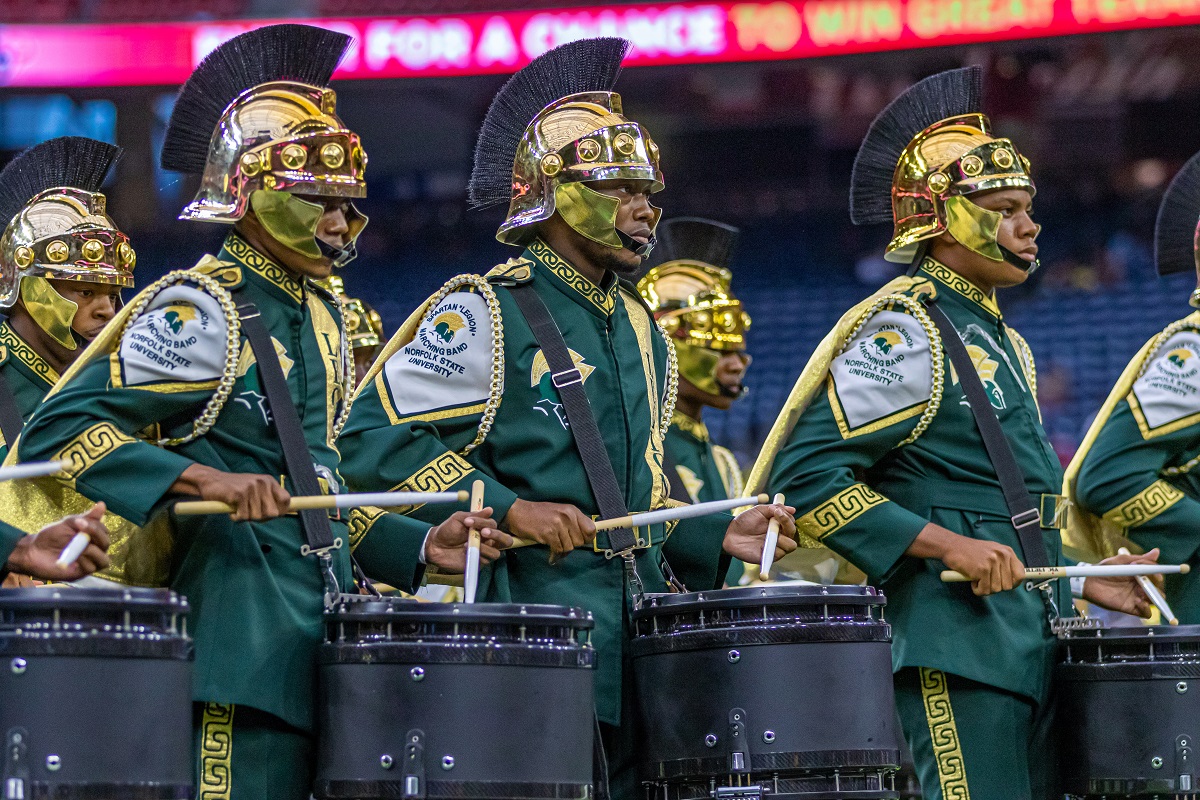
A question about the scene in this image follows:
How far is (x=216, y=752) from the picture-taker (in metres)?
4.29

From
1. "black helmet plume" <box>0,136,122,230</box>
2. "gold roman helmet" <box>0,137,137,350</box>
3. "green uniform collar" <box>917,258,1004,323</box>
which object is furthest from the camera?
"black helmet plume" <box>0,136,122,230</box>

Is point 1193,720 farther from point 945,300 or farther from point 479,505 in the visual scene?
point 479,505

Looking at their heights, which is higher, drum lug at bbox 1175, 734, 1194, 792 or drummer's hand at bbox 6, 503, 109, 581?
drummer's hand at bbox 6, 503, 109, 581

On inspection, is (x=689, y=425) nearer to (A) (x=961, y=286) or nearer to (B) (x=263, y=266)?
(A) (x=961, y=286)

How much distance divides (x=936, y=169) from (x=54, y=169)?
2.99 metres

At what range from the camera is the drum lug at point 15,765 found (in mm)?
3625

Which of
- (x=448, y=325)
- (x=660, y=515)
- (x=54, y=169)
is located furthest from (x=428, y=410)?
(x=54, y=169)

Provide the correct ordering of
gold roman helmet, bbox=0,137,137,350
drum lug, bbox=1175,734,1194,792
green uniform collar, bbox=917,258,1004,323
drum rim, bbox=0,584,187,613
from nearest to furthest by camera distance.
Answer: drum rim, bbox=0,584,187,613, drum lug, bbox=1175,734,1194,792, green uniform collar, bbox=917,258,1004,323, gold roman helmet, bbox=0,137,137,350

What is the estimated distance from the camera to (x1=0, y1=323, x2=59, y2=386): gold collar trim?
256 inches

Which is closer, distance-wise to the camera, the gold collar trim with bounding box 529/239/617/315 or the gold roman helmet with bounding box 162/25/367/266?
the gold roman helmet with bounding box 162/25/367/266

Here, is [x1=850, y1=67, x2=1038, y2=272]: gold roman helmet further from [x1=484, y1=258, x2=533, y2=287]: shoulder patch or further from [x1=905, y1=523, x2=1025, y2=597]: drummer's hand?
[x1=484, y1=258, x2=533, y2=287]: shoulder patch

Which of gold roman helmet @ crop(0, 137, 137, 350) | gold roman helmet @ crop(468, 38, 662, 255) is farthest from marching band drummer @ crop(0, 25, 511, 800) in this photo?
gold roman helmet @ crop(0, 137, 137, 350)

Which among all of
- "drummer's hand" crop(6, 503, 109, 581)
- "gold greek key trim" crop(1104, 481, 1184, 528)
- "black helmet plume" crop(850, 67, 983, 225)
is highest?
"black helmet plume" crop(850, 67, 983, 225)

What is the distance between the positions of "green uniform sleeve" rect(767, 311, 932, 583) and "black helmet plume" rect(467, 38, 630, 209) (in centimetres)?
111
